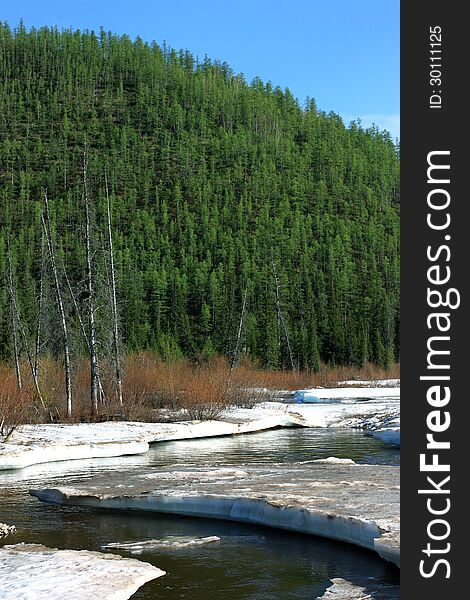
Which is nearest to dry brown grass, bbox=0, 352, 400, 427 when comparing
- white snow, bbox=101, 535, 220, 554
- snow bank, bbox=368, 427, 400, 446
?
snow bank, bbox=368, 427, 400, 446

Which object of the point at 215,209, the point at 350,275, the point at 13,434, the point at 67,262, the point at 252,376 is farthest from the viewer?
the point at 215,209

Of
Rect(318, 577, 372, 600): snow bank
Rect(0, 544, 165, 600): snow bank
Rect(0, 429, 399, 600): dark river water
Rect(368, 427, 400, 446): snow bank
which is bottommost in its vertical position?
Rect(368, 427, 400, 446): snow bank

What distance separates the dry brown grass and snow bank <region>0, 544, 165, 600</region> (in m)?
13.0

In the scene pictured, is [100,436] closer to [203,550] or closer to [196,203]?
[203,550]

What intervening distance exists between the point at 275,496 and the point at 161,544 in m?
2.26

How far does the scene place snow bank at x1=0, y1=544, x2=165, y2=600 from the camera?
967 cm

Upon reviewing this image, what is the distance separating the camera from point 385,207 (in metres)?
114

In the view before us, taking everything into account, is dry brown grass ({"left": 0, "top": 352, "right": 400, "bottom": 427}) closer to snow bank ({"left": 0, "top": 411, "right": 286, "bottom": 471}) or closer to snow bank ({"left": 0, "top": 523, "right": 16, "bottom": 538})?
snow bank ({"left": 0, "top": 411, "right": 286, "bottom": 471})

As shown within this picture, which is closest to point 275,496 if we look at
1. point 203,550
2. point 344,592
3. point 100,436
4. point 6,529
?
point 203,550

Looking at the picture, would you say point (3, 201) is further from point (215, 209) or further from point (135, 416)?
point (135, 416)

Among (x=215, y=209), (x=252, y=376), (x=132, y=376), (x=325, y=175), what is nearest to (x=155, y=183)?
(x=215, y=209)

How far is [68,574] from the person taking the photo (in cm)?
1038

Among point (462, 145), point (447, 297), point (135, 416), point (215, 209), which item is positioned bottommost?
point (135, 416)

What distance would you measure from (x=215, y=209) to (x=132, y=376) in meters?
66.8
